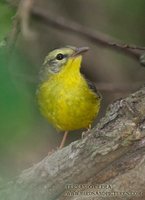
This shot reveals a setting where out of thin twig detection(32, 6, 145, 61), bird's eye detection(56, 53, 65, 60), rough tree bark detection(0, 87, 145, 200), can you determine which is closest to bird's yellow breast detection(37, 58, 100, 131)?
bird's eye detection(56, 53, 65, 60)

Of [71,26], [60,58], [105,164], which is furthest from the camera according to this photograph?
[71,26]

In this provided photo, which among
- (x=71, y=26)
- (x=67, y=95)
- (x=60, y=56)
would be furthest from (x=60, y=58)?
(x=71, y=26)

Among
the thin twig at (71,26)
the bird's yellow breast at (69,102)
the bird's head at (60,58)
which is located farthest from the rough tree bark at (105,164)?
the thin twig at (71,26)

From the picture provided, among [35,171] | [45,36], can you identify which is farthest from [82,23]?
[35,171]

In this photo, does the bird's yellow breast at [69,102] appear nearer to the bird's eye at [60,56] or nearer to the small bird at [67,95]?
the small bird at [67,95]

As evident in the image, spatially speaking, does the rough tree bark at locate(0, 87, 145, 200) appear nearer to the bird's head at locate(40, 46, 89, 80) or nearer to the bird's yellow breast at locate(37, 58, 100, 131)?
the bird's yellow breast at locate(37, 58, 100, 131)

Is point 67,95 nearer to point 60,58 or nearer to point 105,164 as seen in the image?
point 60,58
